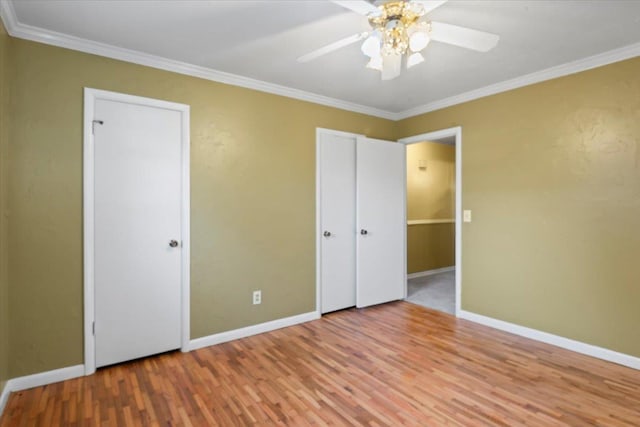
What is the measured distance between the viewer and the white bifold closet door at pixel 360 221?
3734 millimetres

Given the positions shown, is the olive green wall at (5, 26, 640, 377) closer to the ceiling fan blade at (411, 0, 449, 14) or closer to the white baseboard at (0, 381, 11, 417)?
the white baseboard at (0, 381, 11, 417)

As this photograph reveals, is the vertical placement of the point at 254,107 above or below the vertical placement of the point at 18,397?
above

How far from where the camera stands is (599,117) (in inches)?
105

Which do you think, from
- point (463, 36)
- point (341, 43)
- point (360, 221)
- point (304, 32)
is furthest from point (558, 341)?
point (304, 32)

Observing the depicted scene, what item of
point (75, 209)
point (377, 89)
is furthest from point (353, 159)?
point (75, 209)

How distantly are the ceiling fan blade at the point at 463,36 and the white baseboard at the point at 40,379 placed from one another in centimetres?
331

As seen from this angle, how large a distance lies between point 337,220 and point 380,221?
628 mm

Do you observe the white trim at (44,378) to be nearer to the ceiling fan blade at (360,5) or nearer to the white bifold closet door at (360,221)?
the white bifold closet door at (360,221)

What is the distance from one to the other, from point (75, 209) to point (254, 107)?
5.73 ft

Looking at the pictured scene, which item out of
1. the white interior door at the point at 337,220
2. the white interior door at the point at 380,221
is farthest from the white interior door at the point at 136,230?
the white interior door at the point at 380,221

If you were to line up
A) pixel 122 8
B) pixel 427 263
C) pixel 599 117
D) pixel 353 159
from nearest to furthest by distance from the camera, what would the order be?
pixel 122 8
pixel 599 117
pixel 353 159
pixel 427 263

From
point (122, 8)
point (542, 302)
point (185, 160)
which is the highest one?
point (122, 8)

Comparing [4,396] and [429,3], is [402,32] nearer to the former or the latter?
[429,3]

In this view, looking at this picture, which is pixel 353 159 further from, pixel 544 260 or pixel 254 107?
pixel 544 260
